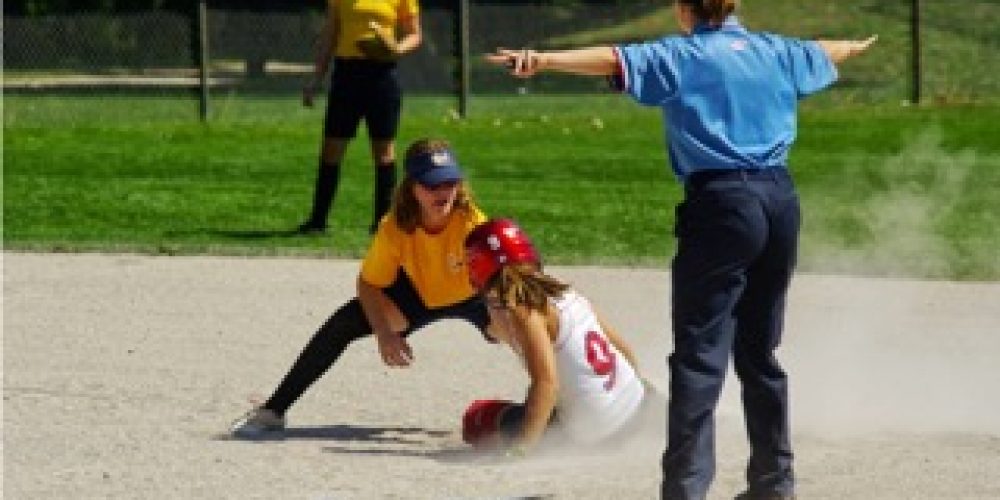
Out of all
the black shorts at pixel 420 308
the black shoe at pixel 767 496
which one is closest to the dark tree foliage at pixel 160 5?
the black shorts at pixel 420 308

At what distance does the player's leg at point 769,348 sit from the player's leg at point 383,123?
7576 mm

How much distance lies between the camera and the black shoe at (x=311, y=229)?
14.8 metres

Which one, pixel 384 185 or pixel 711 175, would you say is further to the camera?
pixel 384 185

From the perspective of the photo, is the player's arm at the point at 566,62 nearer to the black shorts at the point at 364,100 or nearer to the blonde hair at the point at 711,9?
the blonde hair at the point at 711,9

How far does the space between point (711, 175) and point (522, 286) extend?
3.98 ft

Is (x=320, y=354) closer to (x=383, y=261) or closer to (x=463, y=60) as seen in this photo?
(x=383, y=261)

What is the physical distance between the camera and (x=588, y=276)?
1295cm

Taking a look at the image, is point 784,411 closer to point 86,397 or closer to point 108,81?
point 86,397

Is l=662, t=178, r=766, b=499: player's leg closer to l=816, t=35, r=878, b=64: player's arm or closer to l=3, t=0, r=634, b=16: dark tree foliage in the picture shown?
l=816, t=35, r=878, b=64: player's arm

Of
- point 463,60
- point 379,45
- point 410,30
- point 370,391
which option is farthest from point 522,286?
point 463,60

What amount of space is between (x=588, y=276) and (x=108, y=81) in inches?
731

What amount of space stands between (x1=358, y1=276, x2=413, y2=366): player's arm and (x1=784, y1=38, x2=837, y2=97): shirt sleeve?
2019mm

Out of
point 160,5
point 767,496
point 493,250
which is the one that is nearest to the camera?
point 767,496

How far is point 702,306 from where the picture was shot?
6.84 metres
